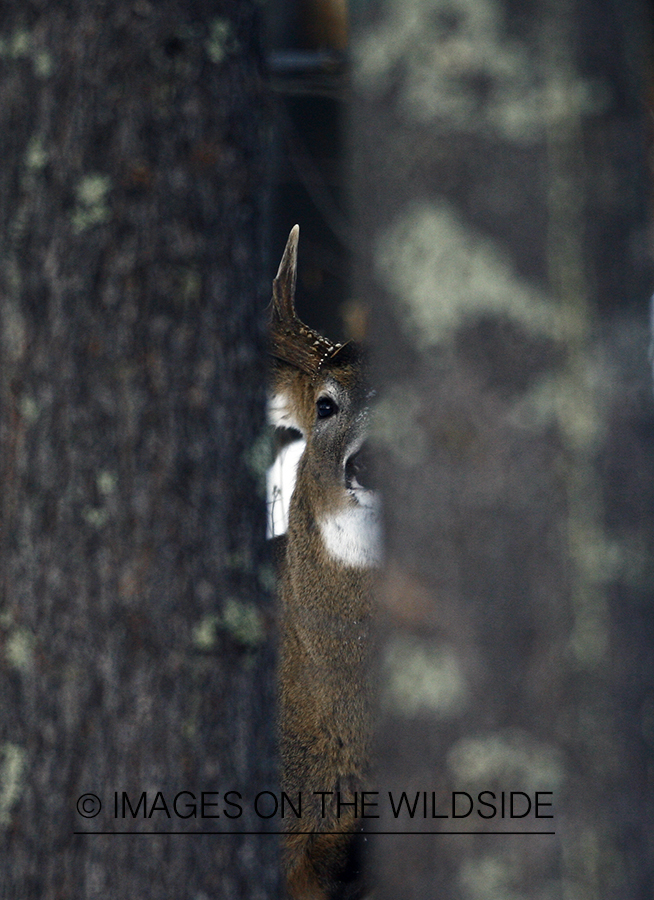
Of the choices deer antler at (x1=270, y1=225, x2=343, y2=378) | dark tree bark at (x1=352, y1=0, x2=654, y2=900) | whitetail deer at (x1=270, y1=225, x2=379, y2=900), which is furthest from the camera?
deer antler at (x1=270, y1=225, x2=343, y2=378)

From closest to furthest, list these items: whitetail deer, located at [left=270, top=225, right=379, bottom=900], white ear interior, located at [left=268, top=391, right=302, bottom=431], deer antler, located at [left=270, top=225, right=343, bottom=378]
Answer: whitetail deer, located at [left=270, top=225, right=379, bottom=900] < deer antler, located at [left=270, top=225, right=343, bottom=378] < white ear interior, located at [left=268, top=391, right=302, bottom=431]

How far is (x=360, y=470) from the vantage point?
3.94 metres

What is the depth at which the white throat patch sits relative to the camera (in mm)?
4082

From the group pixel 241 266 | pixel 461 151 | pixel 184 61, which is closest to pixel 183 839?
pixel 241 266

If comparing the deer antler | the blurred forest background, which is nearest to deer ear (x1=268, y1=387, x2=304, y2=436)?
the deer antler

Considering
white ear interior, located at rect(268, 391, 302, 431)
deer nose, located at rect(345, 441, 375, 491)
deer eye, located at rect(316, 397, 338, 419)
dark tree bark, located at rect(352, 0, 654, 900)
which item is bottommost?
dark tree bark, located at rect(352, 0, 654, 900)

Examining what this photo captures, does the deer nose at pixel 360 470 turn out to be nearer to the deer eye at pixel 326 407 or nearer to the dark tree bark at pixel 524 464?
the deer eye at pixel 326 407

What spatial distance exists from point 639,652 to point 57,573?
948 mm

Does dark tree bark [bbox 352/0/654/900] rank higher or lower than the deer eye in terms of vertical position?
lower

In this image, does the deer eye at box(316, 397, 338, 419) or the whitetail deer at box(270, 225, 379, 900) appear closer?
the whitetail deer at box(270, 225, 379, 900)

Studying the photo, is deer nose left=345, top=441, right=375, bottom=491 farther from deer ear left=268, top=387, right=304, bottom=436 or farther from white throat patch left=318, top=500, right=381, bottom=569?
deer ear left=268, top=387, right=304, bottom=436

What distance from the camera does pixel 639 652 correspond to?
4.82 feet

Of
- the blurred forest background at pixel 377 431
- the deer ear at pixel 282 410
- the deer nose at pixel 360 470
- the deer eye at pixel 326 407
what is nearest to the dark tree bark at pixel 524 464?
the blurred forest background at pixel 377 431

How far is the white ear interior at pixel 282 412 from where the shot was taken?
450 centimetres
